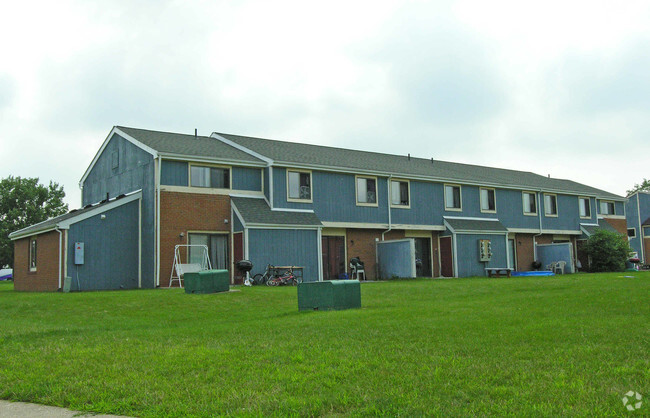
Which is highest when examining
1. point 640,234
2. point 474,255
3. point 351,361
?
point 640,234

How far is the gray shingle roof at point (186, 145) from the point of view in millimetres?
25766

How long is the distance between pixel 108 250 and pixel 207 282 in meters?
7.69

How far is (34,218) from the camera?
5978cm

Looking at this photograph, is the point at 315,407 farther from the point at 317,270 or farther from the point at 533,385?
the point at 317,270

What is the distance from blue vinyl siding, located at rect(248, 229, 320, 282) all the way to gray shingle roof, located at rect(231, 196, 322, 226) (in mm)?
364

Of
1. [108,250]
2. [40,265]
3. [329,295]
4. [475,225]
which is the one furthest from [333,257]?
[329,295]

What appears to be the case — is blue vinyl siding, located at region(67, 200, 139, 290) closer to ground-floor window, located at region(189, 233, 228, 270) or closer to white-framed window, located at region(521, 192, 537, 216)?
ground-floor window, located at region(189, 233, 228, 270)

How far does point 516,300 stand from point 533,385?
8.83 meters

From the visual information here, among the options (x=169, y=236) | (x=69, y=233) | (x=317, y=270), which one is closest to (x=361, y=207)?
(x=317, y=270)

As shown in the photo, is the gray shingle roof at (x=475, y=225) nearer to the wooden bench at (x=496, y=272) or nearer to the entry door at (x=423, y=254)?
the entry door at (x=423, y=254)

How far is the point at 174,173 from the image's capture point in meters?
25.1

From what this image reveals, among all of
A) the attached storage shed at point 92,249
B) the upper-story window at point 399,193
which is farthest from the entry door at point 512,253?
the attached storage shed at point 92,249

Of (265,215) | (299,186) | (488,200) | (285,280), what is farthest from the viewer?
(488,200)

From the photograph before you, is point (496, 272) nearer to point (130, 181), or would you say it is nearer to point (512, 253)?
point (512, 253)
